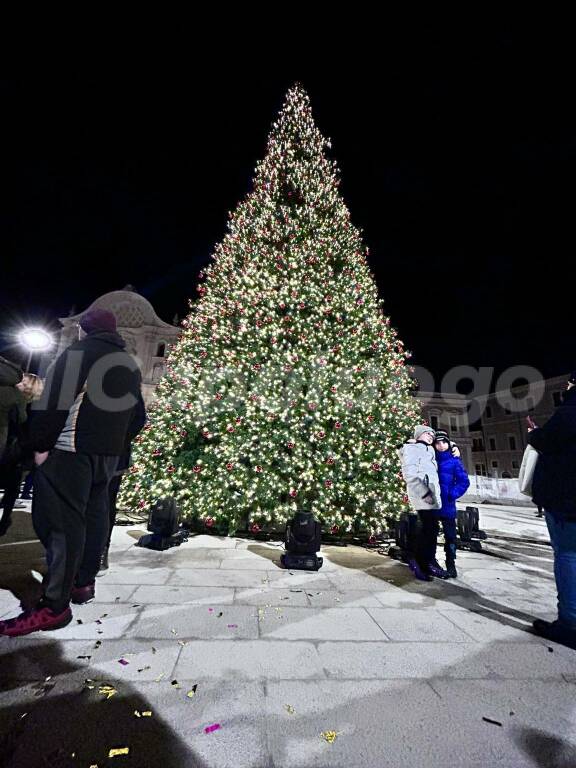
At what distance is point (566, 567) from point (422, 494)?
1602 millimetres

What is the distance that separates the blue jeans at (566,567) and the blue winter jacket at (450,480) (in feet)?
7.00

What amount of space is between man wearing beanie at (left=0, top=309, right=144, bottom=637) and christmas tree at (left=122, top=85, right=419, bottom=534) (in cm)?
362

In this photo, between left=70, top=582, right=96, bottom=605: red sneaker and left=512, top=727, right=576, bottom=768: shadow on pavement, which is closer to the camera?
left=512, top=727, right=576, bottom=768: shadow on pavement

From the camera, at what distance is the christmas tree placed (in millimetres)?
6383

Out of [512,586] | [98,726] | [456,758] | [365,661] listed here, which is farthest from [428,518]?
[98,726]

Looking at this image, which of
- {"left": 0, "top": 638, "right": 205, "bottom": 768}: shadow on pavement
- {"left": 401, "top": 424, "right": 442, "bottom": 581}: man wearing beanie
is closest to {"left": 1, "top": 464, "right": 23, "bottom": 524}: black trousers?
{"left": 0, "top": 638, "right": 205, "bottom": 768}: shadow on pavement

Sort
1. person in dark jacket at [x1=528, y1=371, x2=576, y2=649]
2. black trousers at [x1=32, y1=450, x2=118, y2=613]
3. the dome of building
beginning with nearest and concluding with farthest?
black trousers at [x1=32, y1=450, x2=118, y2=613] < person in dark jacket at [x1=528, y1=371, x2=576, y2=649] < the dome of building

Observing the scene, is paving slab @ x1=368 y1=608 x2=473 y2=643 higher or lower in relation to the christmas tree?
lower

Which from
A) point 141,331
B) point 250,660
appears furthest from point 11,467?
point 141,331

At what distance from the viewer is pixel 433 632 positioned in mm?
2590

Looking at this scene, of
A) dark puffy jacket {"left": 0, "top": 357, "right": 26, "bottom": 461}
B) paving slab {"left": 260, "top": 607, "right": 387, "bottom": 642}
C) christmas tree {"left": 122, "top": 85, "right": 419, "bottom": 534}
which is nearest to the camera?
paving slab {"left": 260, "top": 607, "right": 387, "bottom": 642}

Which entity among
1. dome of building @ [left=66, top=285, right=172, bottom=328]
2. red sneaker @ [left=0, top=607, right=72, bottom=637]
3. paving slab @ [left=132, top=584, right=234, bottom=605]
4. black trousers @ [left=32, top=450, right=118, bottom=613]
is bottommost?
paving slab @ [left=132, top=584, right=234, bottom=605]

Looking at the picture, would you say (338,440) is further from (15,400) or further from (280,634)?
(15,400)

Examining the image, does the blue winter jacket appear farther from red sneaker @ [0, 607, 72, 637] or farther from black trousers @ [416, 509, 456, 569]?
red sneaker @ [0, 607, 72, 637]
